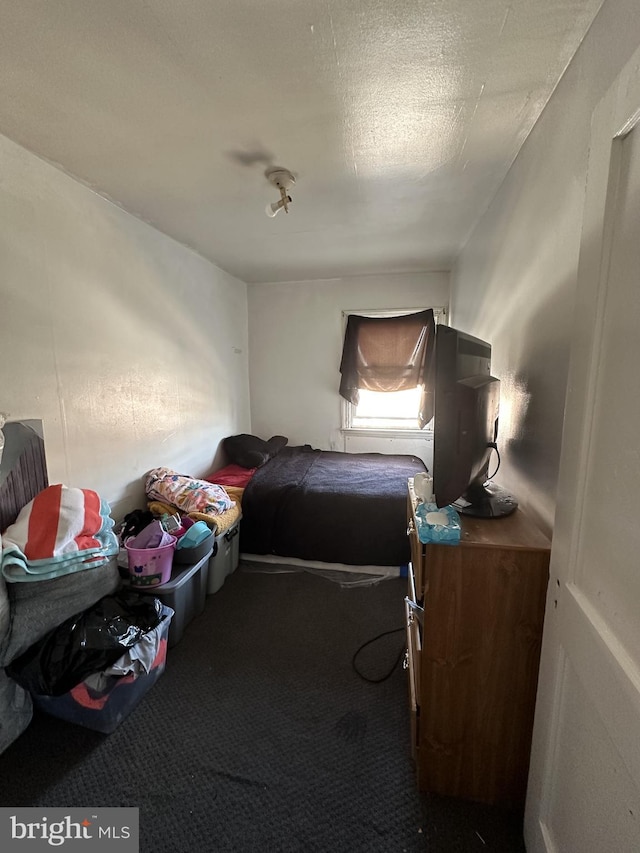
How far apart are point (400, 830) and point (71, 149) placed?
288 cm

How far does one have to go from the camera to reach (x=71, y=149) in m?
1.52

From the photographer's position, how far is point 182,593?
1826 mm

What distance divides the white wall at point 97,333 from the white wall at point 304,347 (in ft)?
3.21

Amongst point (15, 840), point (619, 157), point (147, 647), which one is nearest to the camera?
point (619, 157)

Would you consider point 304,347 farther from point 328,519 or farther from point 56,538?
point 56,538

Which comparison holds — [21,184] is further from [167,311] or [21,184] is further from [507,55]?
[507,55]

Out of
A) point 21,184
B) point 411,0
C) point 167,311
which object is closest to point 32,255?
point 21,184

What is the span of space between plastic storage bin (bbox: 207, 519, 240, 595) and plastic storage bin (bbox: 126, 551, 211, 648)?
124 mm

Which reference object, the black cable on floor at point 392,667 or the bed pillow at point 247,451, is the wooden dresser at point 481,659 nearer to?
the black cable on floor at point 392,667

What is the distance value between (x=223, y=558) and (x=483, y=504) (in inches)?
69.1

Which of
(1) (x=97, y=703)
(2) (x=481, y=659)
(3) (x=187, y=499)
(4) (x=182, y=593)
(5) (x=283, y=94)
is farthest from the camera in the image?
(3) (x=187, y=499)

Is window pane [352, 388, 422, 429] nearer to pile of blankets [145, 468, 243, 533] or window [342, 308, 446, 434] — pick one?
window [342, 308, 446, 434]

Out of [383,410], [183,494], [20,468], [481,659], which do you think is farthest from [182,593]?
[383,410]

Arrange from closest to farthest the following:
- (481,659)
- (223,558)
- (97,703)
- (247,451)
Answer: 1. (481,659)
2. (97,703)
3. (223,558)
4. (247,451)
